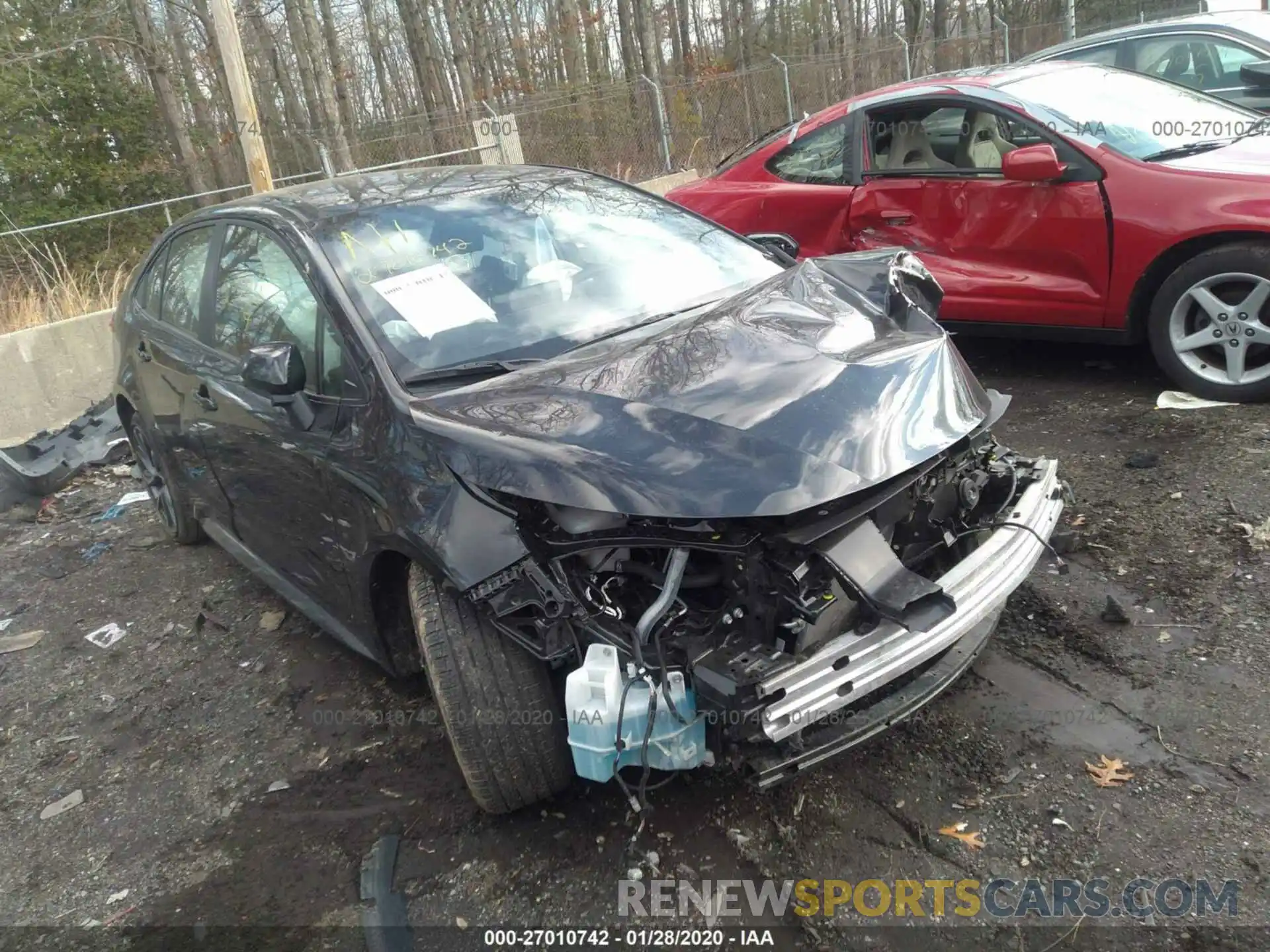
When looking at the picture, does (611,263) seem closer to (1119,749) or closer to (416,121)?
(1119,749)

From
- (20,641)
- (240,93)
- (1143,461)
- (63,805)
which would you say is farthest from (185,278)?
(240,93)

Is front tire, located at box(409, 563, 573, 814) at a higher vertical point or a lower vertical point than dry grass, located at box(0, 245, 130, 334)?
lower

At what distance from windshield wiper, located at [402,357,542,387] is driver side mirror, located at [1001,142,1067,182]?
2922mm

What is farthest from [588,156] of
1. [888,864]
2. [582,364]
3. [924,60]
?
[888,864]

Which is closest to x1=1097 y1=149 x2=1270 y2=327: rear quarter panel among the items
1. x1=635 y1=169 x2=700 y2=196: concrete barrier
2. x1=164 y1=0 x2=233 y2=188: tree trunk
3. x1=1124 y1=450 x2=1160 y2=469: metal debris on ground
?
x1=1124 y1=450 x2=1160 y2=469: metal debris on ground

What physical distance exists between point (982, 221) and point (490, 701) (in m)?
3.74

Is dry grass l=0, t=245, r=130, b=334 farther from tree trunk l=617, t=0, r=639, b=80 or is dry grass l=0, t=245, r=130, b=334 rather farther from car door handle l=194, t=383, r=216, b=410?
tree trunk l=617, t=0, r=639, b=80

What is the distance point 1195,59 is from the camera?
7.34 metres

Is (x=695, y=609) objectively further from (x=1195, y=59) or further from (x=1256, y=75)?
(x=1195, y=59)

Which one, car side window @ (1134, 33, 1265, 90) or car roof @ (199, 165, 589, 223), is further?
car side window @ (1134, 33, 1265, 90)

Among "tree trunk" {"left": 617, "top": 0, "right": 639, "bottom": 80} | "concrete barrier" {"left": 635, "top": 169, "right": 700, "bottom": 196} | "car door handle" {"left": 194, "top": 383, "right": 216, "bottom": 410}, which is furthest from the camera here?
"tree trunk" {"left": 617, "top": 0, "right": 639, "bottom": 80}

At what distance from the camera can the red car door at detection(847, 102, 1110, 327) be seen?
4.39 metres

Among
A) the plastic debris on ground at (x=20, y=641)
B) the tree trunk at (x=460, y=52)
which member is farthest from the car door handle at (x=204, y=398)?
the tree trunk at (x=460, y=52)

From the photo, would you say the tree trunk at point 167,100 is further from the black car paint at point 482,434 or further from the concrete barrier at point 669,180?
the black car paint at point 482,434
